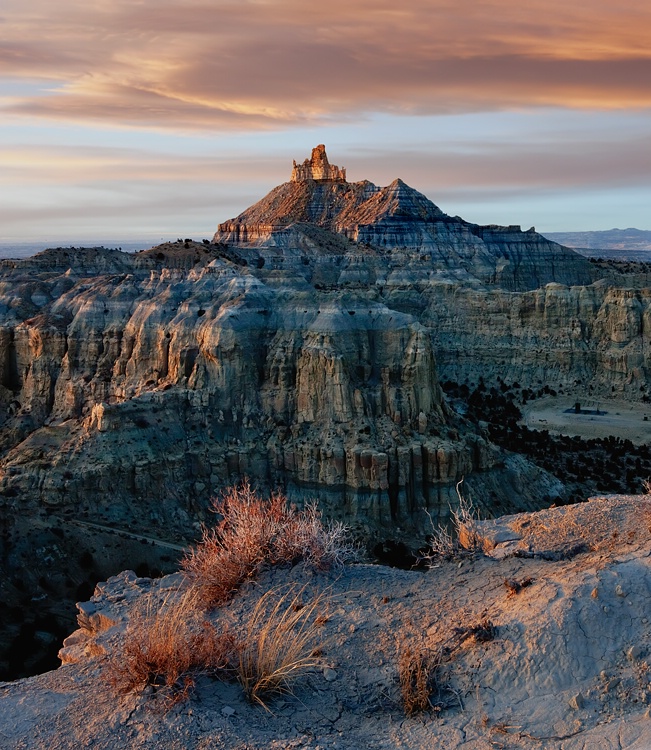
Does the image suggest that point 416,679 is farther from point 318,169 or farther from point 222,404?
point 318,169

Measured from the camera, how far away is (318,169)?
127500 mm

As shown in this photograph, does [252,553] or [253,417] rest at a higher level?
[252,553]

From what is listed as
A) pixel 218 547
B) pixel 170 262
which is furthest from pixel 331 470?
pixel 170 262

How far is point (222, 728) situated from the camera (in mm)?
9594

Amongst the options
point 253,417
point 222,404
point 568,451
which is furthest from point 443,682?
point 568,451

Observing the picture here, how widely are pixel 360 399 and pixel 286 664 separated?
26291 millimetres

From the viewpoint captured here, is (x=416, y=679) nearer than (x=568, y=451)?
Yes

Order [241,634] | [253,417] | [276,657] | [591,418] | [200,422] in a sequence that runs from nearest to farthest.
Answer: [276,657] → [241,634] → [200,422] → [253,417] → [591,418]

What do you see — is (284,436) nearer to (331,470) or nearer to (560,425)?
(331,470)

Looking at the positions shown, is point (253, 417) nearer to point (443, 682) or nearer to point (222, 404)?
point (222, 404)

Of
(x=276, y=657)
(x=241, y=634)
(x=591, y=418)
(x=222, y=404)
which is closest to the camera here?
(x=276, y=657)

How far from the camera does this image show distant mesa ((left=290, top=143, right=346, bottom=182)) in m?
127

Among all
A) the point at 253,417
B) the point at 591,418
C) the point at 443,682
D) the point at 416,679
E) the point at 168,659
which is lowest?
the point at 591,418

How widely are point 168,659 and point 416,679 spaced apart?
312 centimetres
